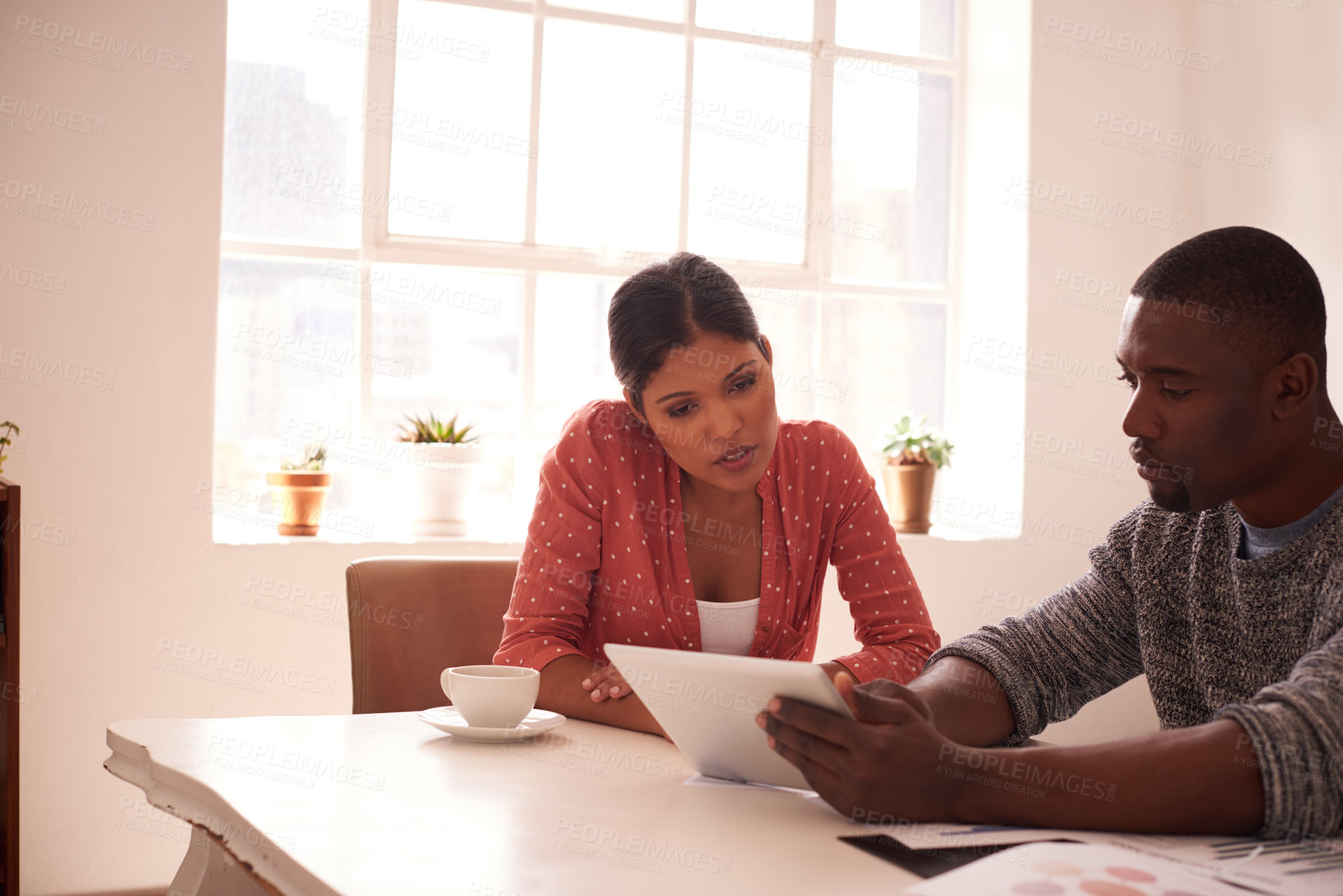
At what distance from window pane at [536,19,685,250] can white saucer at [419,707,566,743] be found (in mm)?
2269

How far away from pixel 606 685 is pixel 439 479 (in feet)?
5.75

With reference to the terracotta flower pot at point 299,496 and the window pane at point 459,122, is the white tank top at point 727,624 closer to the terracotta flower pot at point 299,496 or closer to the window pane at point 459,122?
the terracotta flower pot at point 299,496

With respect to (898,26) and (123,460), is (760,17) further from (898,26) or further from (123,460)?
(123,460)

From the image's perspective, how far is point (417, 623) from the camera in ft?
5.71

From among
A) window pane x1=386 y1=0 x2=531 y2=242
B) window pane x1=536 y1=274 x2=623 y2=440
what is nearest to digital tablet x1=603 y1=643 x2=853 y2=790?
window pane x1=536 y1=274 x2=623 y2=440

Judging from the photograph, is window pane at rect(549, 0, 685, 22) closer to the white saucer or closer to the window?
→ the window

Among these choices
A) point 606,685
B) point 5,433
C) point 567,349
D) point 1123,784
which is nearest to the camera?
point 1123,784

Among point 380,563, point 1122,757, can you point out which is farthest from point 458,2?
point 1122,757

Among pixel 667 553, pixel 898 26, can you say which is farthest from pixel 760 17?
pixel 667 553

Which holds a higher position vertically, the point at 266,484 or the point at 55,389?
the point at 55,389

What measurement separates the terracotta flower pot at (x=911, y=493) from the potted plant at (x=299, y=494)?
1.75m

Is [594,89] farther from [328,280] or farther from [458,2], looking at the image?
[328,280]

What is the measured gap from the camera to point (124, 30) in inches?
109

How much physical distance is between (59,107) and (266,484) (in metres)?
1.07
